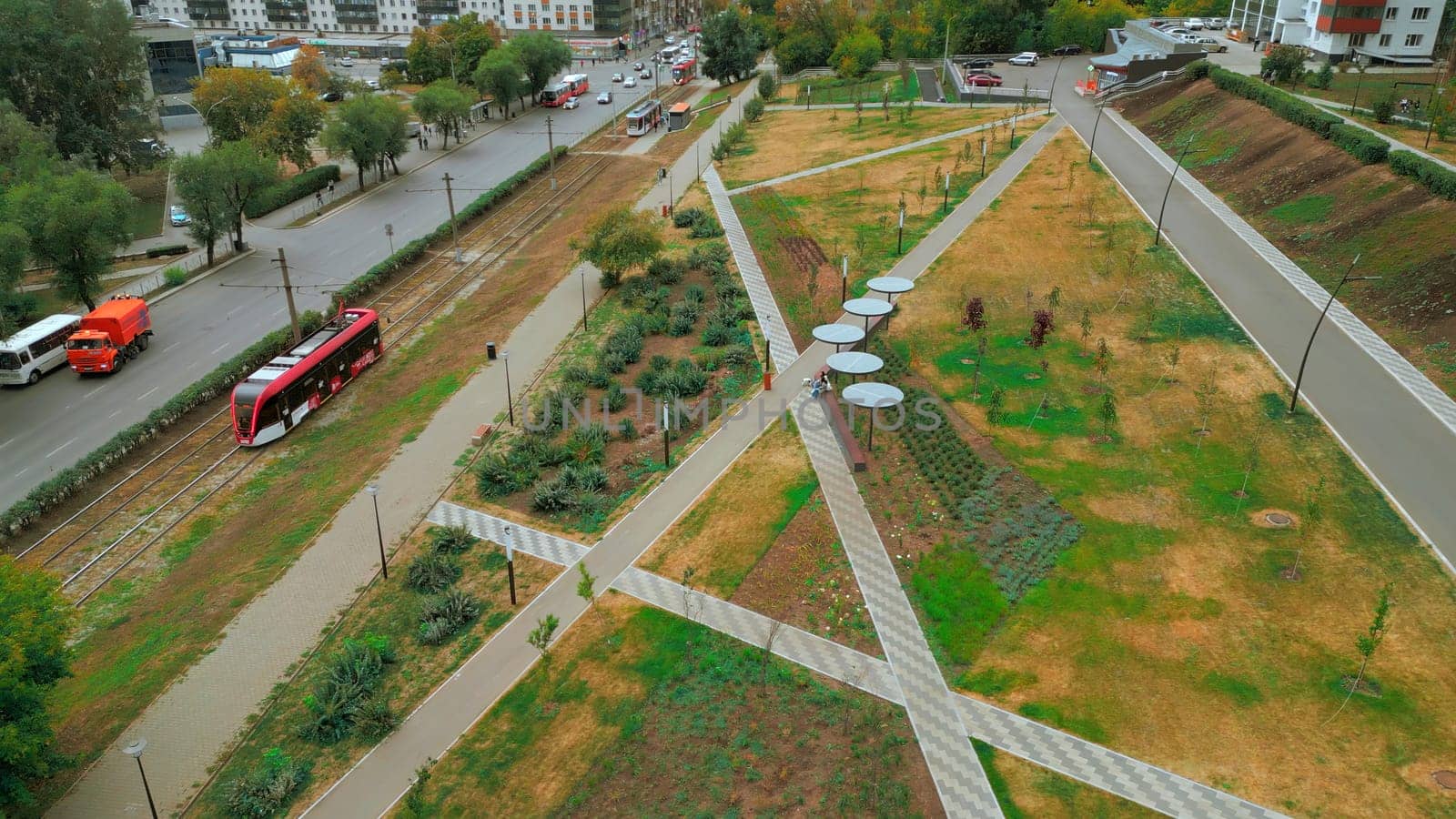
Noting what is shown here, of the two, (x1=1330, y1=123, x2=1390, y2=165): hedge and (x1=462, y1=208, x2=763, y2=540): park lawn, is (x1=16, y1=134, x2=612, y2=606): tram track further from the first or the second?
(x1=1330, y1=123, x2=1390, y2=165): hedge

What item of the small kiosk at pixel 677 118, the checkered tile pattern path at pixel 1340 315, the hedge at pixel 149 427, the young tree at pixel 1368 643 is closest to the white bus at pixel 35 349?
the hedge at pixel 149 427

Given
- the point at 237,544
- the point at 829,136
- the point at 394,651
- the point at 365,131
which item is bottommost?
the point at 237,544

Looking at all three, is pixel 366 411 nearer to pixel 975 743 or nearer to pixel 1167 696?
pixel 975 743

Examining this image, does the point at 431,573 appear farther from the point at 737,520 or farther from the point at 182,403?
the point at 182,403

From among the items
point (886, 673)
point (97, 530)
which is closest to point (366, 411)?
point (97, 530)

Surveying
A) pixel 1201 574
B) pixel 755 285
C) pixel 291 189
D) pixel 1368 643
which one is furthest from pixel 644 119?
pixel 1368 643

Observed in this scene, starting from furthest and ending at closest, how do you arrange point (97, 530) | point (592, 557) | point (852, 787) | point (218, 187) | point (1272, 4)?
point (1272, 4)
point (218, 187)
point (97, 530)
point (592, 557)
point (852, 787)

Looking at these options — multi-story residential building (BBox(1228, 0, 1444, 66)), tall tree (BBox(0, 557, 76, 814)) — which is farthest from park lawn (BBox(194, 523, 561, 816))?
multi-story residential building (BBox(1228, 0, 1444, 66))

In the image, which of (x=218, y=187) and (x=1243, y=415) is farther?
(x=218, y=187)
